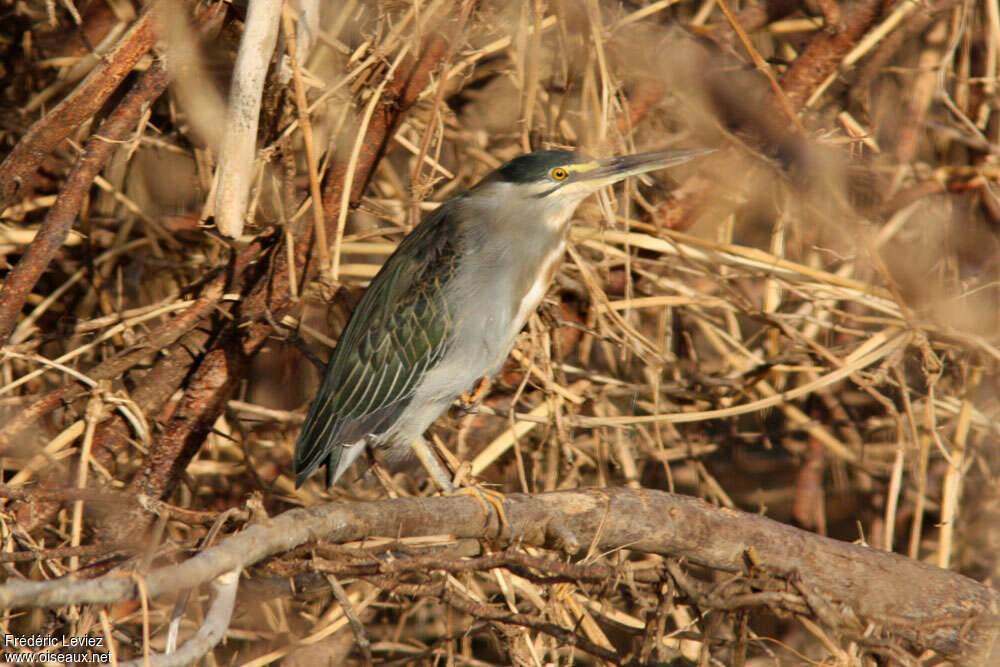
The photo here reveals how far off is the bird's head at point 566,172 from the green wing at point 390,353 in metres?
0.21

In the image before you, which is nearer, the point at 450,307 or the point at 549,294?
the point at 450,307

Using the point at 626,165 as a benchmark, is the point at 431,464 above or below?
below

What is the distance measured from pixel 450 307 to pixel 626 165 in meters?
0.58

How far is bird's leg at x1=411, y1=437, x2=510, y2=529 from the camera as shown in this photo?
2.00m

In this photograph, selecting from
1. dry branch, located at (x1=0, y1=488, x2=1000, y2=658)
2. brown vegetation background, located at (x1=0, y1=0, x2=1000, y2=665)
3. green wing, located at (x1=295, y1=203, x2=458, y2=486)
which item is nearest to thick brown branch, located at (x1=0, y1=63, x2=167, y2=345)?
brown vegetation background, located at (x1=0, y1=0, x2=1000, y2=665)

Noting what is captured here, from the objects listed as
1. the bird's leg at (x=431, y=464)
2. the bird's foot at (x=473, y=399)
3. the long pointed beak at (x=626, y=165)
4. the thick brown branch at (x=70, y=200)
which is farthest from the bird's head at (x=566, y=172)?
the thick brown branch at (x=70, y=200)

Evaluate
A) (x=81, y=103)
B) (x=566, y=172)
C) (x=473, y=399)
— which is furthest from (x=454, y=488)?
(x=81, y=103)

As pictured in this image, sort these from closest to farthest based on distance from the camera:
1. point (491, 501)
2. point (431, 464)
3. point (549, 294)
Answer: point (491, 501), point (431, 464), point (549, 294)

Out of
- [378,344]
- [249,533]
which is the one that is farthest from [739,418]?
[249,533]

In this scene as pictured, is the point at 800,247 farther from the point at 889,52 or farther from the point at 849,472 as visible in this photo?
the point at 849,472

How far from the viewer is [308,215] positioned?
2.56 m

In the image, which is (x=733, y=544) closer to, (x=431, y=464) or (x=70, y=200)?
(x=431, y=464)

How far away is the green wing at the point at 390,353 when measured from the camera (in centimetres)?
236

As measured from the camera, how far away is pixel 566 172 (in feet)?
7.79
